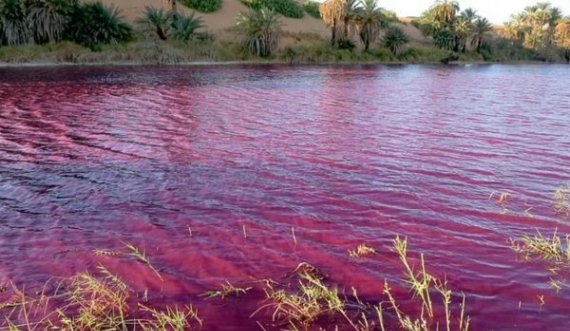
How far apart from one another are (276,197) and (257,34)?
39345 millimetres

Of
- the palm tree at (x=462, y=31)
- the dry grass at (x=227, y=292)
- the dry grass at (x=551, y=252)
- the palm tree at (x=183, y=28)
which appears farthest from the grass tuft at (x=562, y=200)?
the palm tree at (x=462, y=31)

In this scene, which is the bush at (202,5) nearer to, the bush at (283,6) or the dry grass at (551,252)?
the bush at (283,6)

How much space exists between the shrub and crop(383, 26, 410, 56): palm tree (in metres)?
29.6

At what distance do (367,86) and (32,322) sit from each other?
22.8m

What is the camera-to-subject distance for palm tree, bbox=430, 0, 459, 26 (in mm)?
64188

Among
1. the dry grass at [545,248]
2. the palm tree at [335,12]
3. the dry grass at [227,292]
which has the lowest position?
the dry grass at [227,292]

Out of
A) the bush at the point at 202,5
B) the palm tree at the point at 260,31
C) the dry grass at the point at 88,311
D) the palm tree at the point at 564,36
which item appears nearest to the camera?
the dry grass at the point at 88,311

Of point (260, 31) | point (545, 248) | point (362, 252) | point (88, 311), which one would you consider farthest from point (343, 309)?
point (260, 31)

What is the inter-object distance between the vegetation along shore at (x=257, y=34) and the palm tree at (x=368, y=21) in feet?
0.35

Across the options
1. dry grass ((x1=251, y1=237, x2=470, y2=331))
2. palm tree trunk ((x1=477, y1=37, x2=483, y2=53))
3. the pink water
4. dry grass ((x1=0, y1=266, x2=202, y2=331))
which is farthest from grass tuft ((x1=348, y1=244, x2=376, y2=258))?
palm tree trunk ((x1=477, y1=37, x2=483, y2=53))

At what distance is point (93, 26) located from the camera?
3806 cm

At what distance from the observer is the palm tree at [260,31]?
145 feet

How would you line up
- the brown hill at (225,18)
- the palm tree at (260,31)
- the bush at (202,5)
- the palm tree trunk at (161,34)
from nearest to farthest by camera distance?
the palm tree trunk at (161,34) < the palm tree at (260,31) < the brown hill at (225,18) < the bush at (202,5)

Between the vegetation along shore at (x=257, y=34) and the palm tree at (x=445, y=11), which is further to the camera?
the palm tree at (x=445, y=11)
